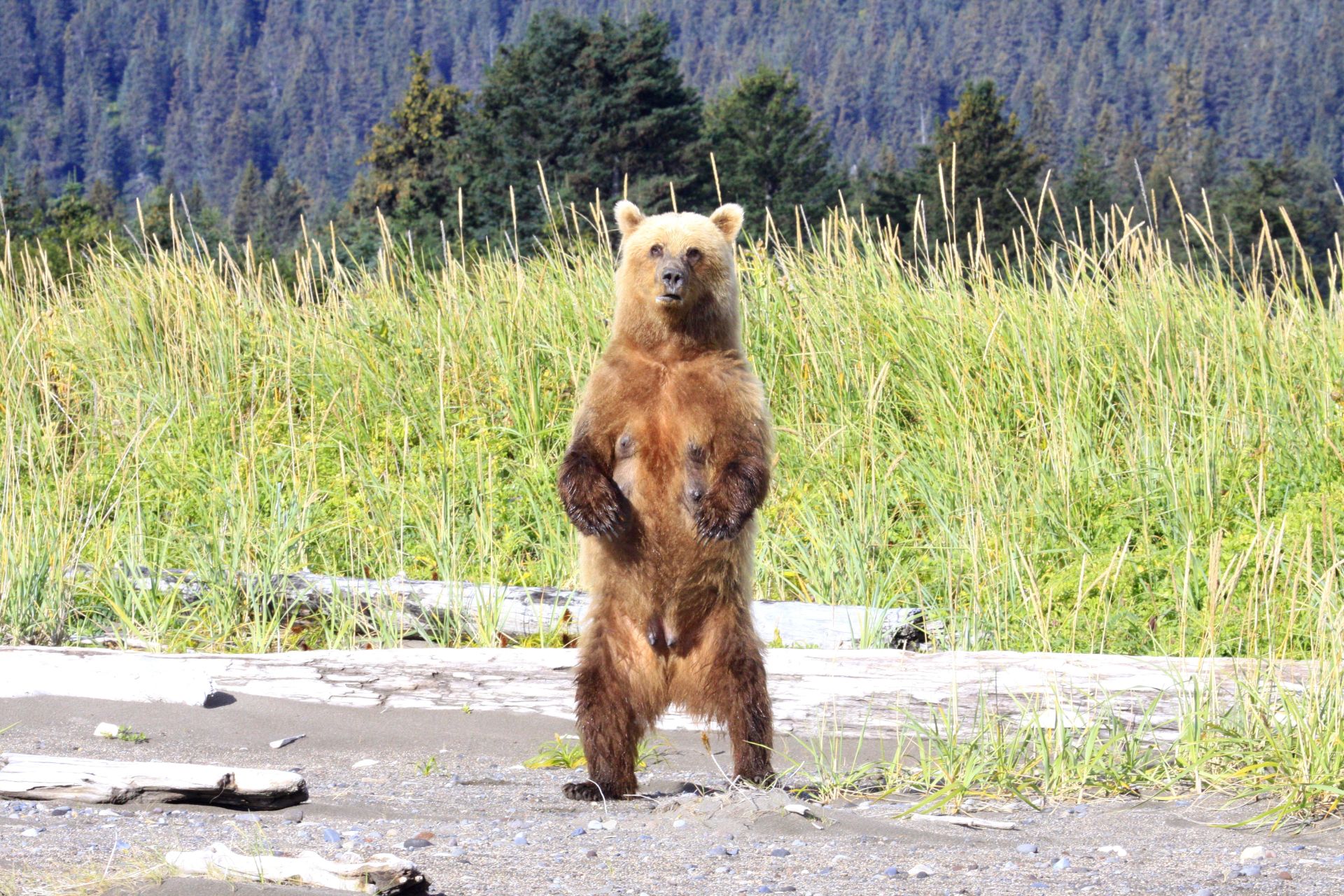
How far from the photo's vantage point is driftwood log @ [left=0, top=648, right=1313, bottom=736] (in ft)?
14.2

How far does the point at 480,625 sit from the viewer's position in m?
5.27

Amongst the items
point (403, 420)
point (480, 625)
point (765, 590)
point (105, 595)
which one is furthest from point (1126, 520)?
point (105, 595)

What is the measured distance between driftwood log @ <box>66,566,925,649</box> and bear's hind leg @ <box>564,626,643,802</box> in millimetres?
1326

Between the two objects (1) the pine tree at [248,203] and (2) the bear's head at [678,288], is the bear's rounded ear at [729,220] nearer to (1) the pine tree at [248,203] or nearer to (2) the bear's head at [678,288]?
(2) the bear's head at [678,288]

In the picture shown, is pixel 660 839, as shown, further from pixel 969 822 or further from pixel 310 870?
pixel 310 870

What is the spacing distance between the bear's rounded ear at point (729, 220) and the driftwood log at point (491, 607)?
1.46 m

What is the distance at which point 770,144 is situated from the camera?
52188mm

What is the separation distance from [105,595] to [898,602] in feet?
10.6

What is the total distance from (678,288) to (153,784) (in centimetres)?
195

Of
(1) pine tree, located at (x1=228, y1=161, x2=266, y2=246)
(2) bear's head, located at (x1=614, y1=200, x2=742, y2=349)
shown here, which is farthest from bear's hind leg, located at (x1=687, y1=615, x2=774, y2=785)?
(1) pine tree, located at (x1=228, y1=161, x2=266, y2=246)

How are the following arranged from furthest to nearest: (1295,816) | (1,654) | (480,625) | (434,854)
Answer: (480,625)
(1,654)
(1295,816)
(434,854)

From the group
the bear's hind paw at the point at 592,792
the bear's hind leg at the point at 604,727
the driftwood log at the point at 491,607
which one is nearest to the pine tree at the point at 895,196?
the driftwood log at the point at 491,607

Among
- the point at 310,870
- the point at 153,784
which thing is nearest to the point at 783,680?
the point at 153,784

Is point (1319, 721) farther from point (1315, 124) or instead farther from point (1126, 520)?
point (1315, 124)
